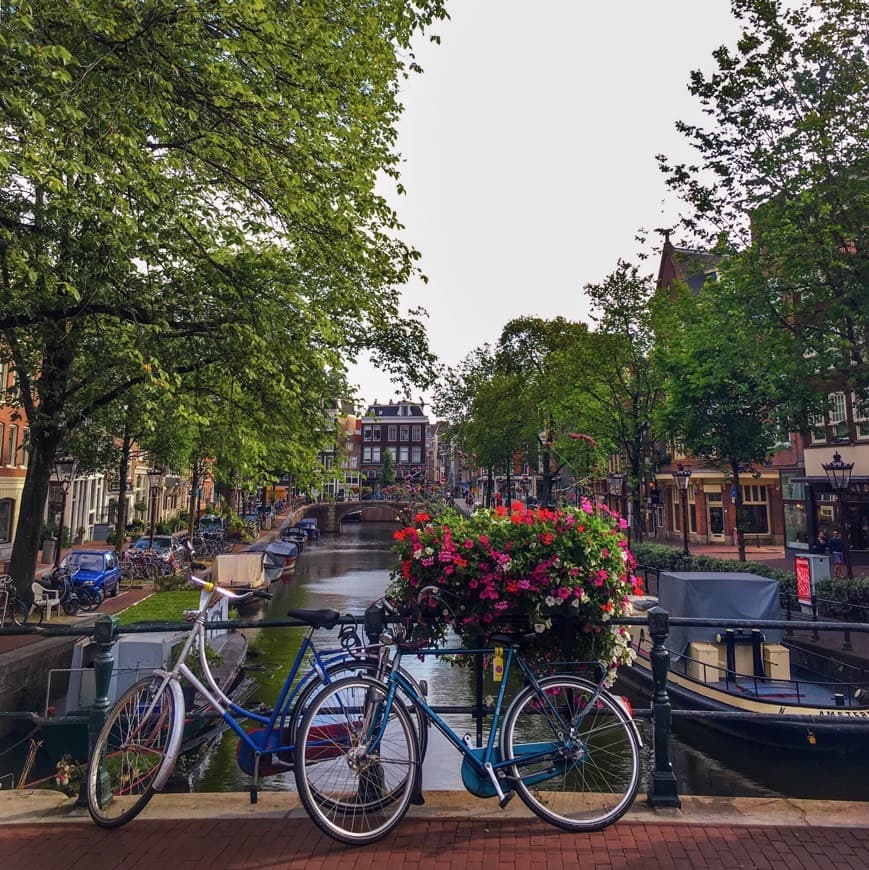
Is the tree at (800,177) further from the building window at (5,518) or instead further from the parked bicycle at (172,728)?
the building window at (5,518)

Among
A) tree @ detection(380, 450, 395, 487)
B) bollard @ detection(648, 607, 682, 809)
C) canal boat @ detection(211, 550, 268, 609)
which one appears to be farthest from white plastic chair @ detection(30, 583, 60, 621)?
tree @ detection(380, 450, 395, 487)

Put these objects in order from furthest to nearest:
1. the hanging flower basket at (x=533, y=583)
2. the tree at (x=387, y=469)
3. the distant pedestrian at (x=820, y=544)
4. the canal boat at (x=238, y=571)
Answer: the tree at (x=387, y=469) → the distant pedestrian at (x=820, y=544) → the canal boat at (x=238, y=571) → the hanging flower basket at (x=533, y=583)

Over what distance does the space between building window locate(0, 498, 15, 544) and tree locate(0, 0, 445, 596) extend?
83.0 ft

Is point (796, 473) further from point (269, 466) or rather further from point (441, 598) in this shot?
point (441, 598)

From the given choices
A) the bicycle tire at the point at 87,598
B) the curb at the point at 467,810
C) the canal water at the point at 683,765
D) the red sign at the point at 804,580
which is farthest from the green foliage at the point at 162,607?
the red sign at the point at 804,580

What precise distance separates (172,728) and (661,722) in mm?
2989

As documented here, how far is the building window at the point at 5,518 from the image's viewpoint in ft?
112

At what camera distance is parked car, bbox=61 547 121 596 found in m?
21.0

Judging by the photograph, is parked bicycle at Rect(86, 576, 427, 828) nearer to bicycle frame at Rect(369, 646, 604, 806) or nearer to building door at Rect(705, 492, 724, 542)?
bicycle frame at Rect(369, 646, 604, 806)

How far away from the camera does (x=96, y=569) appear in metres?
21.6

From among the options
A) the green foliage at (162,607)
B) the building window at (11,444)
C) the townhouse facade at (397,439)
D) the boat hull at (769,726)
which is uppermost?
the townhouse facade at (397,439)

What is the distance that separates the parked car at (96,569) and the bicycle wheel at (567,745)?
1998 cm

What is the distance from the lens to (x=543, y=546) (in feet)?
13.9

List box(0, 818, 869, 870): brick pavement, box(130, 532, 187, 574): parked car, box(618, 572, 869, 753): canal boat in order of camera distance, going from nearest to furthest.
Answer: box(0, 818, 869, 870): brick pavement, box(618, 572, 869, 753): canal boat, box(130, 532, 187, 574): parked car
